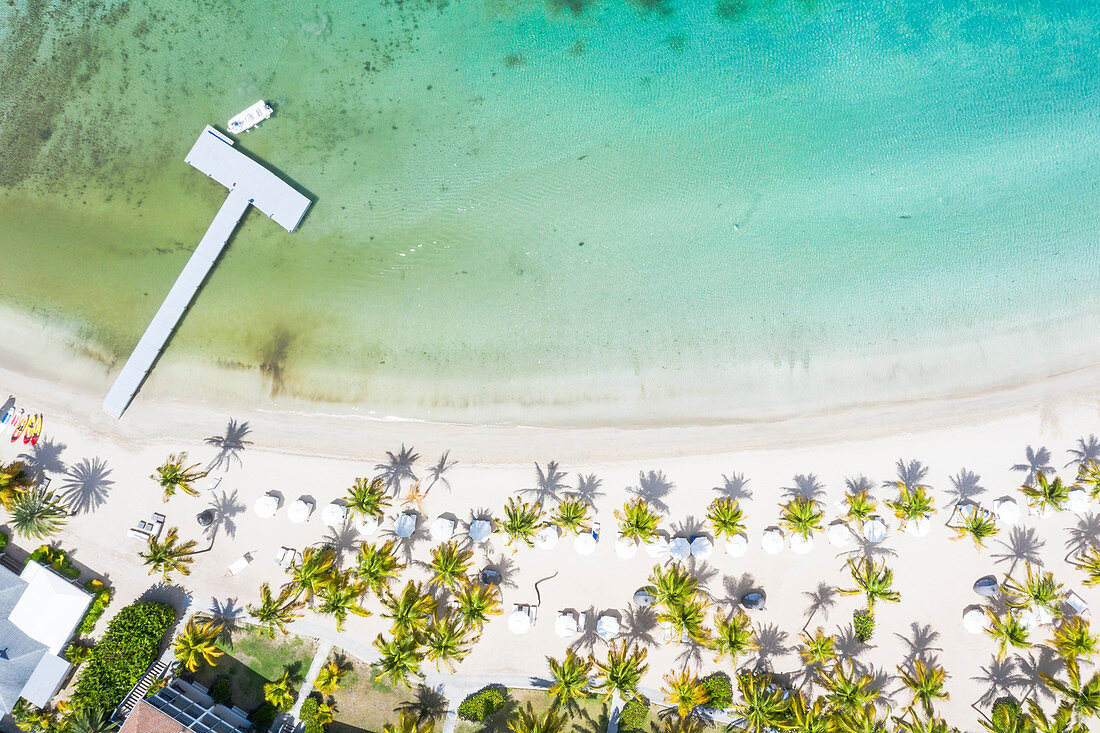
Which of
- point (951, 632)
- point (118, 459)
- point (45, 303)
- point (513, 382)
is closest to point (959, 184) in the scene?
point (951, 632)

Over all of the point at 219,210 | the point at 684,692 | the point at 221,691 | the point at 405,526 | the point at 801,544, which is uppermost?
the point at 219,210

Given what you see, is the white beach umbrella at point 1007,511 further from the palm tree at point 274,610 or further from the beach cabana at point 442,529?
the palm tree at point 274,610

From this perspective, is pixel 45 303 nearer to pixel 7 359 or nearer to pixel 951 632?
pixel 7 359

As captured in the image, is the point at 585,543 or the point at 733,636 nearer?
the point at 733,636

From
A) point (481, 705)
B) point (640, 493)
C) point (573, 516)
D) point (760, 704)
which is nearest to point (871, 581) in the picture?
point (760, 704)

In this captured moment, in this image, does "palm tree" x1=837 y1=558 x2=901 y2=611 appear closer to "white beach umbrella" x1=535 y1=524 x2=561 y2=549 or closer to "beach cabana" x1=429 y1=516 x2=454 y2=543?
"white beach umbrella" x1=535 y1=524 x2=561 y2=549

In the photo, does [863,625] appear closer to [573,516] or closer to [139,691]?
→ [573,516]

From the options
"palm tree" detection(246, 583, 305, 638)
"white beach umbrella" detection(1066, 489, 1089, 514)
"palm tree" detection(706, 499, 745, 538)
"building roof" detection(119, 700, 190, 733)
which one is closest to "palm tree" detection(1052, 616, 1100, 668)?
"white beach umbrella" detection(1066, 489, 1089, 514)

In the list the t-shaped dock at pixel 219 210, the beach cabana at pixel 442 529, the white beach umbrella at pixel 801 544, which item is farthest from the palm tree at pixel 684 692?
the t-shaped dock at pixel 219 210
